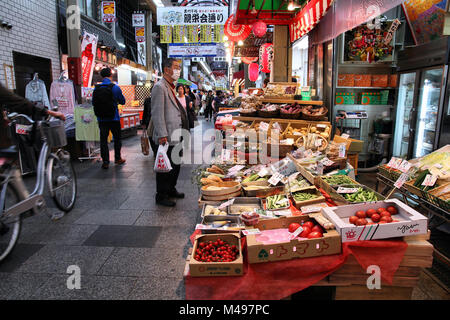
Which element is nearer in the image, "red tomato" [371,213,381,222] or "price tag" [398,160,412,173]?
"red tomato" [371,213,381,222]

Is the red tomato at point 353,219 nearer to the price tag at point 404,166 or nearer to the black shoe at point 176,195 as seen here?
the price tag at point 404,166

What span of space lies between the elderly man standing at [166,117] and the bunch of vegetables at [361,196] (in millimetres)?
2623

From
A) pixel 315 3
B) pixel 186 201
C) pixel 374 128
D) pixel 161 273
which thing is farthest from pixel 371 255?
pixel 374 128

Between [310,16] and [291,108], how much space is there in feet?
6.16

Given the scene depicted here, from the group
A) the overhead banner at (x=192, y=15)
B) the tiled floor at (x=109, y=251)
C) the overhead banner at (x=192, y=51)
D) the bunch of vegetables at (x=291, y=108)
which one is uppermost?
the overhead banner at (x=192, y=15)

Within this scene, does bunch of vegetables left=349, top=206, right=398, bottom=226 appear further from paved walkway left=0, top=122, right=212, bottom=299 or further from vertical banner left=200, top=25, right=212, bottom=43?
vertical banner left=200, top=25, right=212, bottom=43

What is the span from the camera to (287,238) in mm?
2531

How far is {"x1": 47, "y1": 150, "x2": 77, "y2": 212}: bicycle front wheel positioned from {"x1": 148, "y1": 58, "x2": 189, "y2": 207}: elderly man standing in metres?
1.34

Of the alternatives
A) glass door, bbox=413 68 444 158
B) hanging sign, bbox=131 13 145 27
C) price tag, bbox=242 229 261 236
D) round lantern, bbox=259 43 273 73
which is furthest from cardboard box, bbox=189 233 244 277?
hanging sign, bbox=131 13 145 27

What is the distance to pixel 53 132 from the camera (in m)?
4.23

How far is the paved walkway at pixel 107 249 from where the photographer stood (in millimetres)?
2842

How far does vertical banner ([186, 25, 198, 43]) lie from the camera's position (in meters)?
15.2

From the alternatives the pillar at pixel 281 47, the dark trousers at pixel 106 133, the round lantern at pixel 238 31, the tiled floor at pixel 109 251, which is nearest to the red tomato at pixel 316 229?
the tiled floor at pixel 109 251
